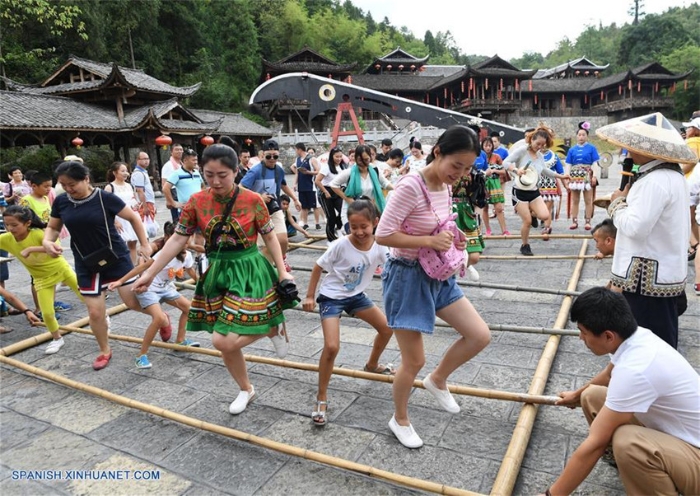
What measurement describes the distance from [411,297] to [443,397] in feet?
2.62

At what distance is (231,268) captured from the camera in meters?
3.08

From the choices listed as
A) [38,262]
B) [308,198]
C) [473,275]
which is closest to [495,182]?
[473,275]

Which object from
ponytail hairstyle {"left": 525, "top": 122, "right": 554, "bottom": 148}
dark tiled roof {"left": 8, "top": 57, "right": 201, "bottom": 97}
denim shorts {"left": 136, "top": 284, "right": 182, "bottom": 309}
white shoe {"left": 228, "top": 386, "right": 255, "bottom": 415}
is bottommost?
white shoe {"left": 228, "top": 386, "right": 255, "bottom": 415}

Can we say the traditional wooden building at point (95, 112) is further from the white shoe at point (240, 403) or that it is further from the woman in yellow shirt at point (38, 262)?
the white shoe at point (240, 403)

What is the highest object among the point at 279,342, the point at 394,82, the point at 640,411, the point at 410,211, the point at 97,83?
the point at 394,82

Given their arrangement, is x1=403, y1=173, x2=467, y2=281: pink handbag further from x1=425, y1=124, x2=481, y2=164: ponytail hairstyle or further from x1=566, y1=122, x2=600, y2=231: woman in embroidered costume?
x1=566, y1=122, x2=600, y2=231: woman in embroidered costume

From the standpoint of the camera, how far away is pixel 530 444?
8.82 feet

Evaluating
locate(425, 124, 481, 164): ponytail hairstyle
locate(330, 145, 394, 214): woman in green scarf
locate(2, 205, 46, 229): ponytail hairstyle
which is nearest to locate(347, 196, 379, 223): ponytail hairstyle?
locate(425, 124, 481, 164): ponytail hairstyle

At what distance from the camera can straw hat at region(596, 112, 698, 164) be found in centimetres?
248

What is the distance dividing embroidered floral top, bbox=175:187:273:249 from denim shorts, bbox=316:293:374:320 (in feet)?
2.05

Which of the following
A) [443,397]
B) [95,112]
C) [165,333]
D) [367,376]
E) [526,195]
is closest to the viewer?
[443,397]

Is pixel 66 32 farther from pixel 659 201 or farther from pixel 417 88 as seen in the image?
pixel 659 201

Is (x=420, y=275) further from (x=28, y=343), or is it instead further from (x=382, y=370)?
(x=28, y=343)

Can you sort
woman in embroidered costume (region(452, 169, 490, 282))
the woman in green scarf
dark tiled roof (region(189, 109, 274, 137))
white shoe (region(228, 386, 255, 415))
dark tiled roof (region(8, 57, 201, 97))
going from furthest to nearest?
dark tiled roof (region(189, 109, 274, 137))
dark tiled roof (region(8, 57, 201, 97))
the woman in green scarf
woman in embroidered costume (region(452, 169, 490, 282))
white shoe (region(228, 386, 255, 415))
